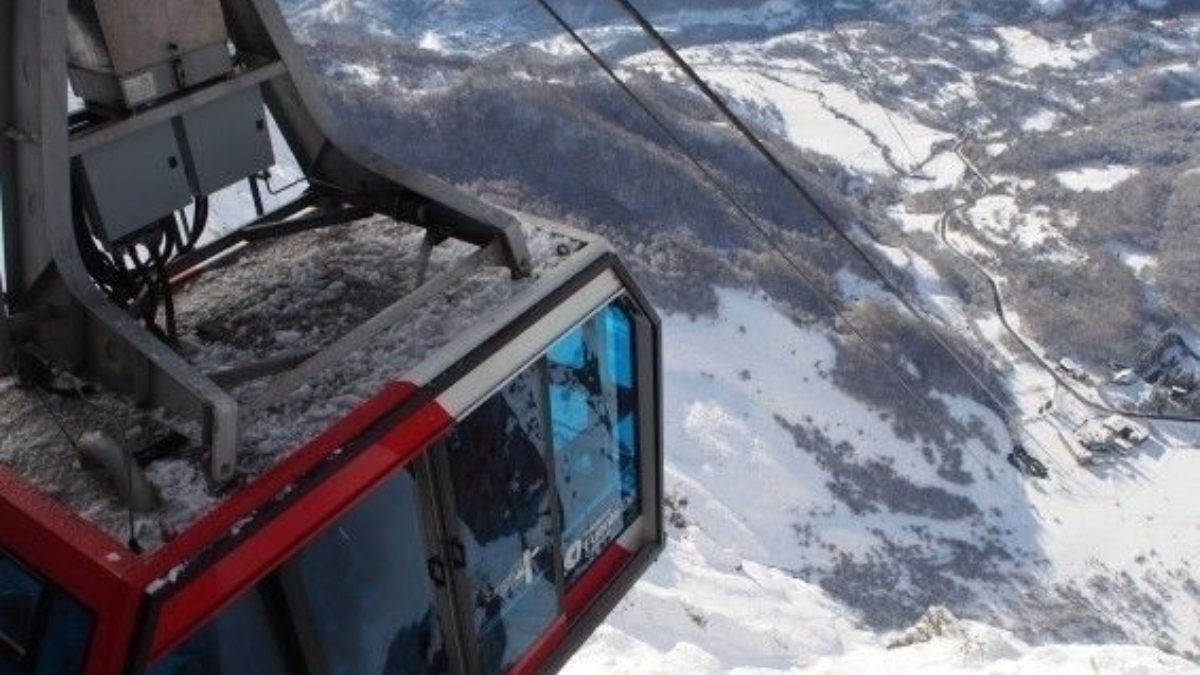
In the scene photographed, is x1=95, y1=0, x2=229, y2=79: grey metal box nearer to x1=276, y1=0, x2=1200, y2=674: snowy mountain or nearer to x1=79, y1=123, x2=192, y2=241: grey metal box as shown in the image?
x1=79, y1=123, x2=192, y2=241: grey metal box

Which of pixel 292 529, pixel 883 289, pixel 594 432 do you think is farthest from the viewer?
pixel 883 289

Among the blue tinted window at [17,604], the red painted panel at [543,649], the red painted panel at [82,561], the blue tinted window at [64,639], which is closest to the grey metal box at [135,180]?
the red painted panel at [82,561]

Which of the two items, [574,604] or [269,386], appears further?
[574,604]

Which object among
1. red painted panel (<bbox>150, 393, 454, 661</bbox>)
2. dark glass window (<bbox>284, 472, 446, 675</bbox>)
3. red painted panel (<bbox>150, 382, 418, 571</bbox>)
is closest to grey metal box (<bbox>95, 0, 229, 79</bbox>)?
red painted panel (<bbox>150, 382, 418, 571</bbox>)

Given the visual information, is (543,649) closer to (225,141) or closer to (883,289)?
(225,141)

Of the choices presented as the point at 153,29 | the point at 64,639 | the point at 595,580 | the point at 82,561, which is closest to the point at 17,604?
the point at 64,639

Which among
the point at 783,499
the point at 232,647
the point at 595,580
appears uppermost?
the point at 232,647

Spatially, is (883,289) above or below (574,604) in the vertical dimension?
below

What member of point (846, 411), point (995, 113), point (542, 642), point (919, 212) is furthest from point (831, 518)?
point (995, 113)
